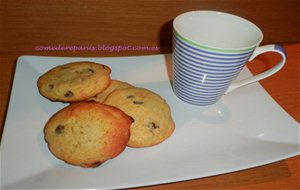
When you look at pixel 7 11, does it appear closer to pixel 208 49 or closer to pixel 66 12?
pixel 66 12

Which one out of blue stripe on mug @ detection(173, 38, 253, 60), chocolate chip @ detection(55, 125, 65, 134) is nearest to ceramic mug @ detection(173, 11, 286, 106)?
blue stripe on mug @ detection(173, 38, 253, 60)

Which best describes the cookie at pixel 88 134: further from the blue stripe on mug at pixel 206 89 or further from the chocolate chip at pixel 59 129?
the blue stripe on mug at pixel 206 89

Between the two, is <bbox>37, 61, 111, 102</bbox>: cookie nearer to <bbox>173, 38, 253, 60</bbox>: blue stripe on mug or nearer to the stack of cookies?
the stack of cookies

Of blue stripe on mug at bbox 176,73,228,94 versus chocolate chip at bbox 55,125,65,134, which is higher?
chocolate chip at bbox 55,125,65,134

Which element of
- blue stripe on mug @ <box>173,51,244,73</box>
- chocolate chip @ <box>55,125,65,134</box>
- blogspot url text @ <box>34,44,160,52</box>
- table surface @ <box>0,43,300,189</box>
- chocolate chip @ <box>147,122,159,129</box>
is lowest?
table surface @ <box>0,43,300,189</box>

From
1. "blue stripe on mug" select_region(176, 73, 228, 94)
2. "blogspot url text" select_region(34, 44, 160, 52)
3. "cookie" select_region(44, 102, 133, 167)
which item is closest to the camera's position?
"cookie" select_region(44, 102, 133, 167)

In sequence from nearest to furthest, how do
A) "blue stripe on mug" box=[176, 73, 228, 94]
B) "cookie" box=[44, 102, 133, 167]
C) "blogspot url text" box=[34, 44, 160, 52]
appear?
1. "cookie" box=[44, 102, 133, 167]
2. "blue stripe on mug" box=[176, 73, 228, 94]
3. "blogspot url text" box=[34, 44, 160, 52]

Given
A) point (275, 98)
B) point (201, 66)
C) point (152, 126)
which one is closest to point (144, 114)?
point (152, 126)

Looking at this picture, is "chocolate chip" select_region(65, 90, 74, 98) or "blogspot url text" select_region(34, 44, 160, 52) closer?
"chocolate chip" select_region(65, 90, 74, 98)
